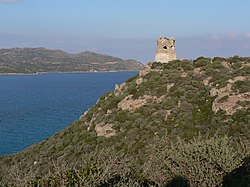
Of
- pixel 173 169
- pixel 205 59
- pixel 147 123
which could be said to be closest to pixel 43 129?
pixel 205 59

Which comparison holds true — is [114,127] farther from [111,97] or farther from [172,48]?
[172,48]

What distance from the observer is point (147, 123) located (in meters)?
31.8

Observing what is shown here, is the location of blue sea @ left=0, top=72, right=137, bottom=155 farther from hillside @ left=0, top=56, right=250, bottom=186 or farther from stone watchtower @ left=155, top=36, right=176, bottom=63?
stone watchtower @ left=155, top=36, right=176, bottom=63

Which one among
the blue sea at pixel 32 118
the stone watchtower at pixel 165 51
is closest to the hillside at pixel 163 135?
the stone watchtower at pixel 165 51

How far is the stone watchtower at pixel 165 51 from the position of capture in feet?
153

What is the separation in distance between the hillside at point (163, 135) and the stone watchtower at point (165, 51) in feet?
6.30

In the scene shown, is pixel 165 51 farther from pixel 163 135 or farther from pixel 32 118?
pixel 32 118

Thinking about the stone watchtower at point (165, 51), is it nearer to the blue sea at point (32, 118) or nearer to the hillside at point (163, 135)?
the hillside at point (163, 135)

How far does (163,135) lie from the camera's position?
26.7 meters

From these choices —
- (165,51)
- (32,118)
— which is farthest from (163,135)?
(32,118)

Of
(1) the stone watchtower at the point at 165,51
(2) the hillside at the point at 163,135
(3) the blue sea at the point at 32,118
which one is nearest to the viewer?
(2) the hillside at the point at 163,135

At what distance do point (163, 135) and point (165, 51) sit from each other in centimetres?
2316

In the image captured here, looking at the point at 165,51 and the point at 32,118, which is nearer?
the point at 165,51

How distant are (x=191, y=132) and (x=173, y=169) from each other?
11.5 m
